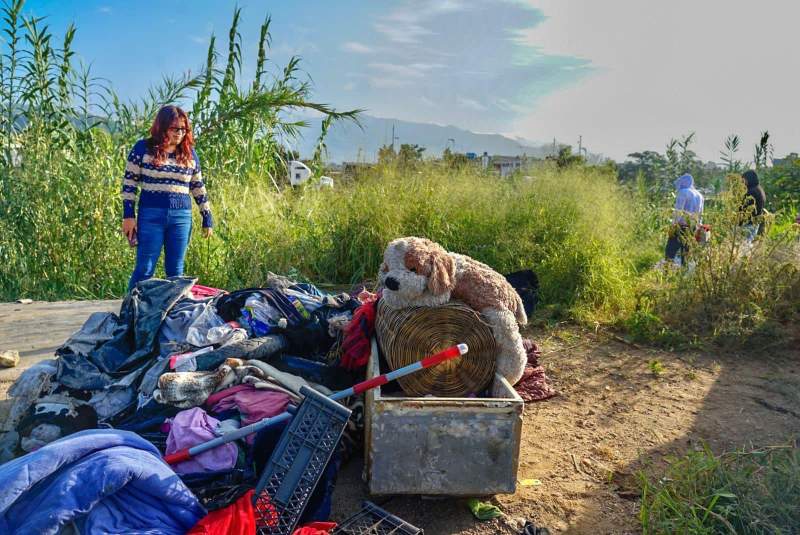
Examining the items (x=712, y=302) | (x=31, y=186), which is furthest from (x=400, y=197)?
(x=31, y=186)

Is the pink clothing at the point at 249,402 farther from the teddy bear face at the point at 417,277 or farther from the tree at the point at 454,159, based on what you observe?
the tree at the point at 454,159

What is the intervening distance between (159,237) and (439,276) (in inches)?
109

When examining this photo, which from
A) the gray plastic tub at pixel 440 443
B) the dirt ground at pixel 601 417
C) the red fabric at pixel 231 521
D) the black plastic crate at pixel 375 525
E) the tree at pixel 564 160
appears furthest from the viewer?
the tree at pixel 564 160

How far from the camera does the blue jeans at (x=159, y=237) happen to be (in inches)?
182

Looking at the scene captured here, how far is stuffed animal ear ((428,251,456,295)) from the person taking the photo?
9.60 feet

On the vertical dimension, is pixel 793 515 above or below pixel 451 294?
below

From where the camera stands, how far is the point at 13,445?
3.01 m

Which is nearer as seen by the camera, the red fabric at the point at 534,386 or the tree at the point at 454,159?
the red fabric at the point at 534,386

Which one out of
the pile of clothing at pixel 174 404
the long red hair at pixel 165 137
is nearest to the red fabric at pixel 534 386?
the pile of clothing at pixel 174 404

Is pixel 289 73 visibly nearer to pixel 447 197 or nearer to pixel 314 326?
pixel 447 197

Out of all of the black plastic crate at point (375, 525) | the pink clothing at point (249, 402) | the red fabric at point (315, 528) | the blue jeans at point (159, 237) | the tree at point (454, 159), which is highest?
the tree at point (454, 159)

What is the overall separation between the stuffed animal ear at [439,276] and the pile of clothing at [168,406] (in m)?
0.82

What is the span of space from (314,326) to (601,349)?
107 inches

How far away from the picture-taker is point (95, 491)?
195 centimetres
